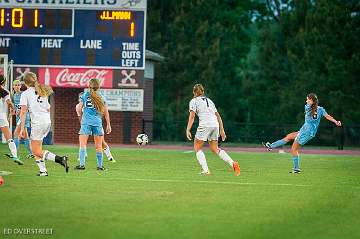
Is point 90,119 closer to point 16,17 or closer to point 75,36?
point 75,36

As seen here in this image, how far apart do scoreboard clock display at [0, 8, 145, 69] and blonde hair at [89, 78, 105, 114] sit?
1530 cm

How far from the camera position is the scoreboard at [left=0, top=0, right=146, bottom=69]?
118 ft

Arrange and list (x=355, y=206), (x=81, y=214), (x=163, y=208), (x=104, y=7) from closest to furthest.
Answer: (x=81, y=214), (x=163, y=208), (x=355, y=206), (x=104, y=7)

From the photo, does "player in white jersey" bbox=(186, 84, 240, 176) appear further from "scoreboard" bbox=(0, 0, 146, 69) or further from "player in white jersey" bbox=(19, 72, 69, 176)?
"scoreboard" bbox=(0, 0, 146, 69)

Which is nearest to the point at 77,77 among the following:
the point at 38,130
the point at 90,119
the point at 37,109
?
the point at 90,119

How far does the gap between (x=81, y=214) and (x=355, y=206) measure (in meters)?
4.19

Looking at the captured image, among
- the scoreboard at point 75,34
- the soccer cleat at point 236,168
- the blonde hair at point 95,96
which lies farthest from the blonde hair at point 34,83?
the scoreboard at point 75,34

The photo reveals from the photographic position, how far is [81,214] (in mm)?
12469

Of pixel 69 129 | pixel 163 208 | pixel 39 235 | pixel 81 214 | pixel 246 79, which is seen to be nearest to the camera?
pixel 39 235

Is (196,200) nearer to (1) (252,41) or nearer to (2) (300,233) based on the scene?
(2) (300,233)

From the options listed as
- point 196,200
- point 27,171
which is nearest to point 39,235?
point 196,200

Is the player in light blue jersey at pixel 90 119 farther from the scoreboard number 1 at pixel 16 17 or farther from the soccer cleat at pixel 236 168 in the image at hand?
the scoreboard number 1 at pixel 16 17

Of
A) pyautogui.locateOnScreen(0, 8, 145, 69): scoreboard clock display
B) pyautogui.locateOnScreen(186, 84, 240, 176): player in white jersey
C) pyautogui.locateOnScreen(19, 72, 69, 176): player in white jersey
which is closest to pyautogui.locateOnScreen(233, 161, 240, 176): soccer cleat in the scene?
pyautogui.locateOnScreen(186, 84, 240, 176): player in white jersey

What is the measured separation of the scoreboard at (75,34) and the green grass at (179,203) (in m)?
14.0
